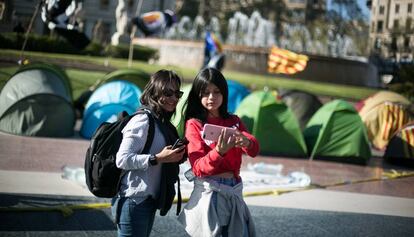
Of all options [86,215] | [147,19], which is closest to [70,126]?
[86,215]

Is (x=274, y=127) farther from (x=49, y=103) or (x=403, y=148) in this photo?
(x=49, y=103)

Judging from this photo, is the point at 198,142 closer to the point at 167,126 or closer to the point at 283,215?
the point at 167,126

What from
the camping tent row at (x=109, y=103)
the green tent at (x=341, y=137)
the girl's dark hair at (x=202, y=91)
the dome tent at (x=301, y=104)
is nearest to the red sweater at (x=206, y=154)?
the girl's dark hair at (x=202, y=91)

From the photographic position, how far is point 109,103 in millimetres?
10789

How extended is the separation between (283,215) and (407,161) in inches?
236

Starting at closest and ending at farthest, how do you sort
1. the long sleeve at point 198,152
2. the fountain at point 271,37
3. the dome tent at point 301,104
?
1. the long sleeve at point 198,152
2. the dome tent at point 301,104
3. the fountain at point 271,37

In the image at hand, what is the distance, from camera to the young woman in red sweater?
3197 mm

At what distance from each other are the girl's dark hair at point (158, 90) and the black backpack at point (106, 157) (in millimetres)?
77

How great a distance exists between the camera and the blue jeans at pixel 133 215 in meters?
3.17

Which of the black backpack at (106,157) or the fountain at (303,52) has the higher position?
the black backpack at (106,157)

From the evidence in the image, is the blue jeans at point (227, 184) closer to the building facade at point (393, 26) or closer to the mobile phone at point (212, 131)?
the mobile phone at point (212, 131)

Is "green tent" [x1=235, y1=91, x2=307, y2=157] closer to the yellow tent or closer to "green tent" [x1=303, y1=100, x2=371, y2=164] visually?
"green tent" [x1=303, y1=100, x2=371, y2=164]

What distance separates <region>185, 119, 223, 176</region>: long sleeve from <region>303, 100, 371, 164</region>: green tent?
8.14m

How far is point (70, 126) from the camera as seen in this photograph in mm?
10930
